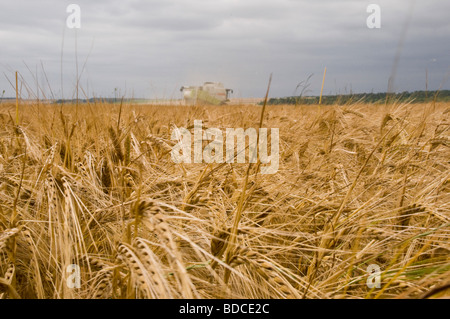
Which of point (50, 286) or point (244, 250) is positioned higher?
point (244, 250)

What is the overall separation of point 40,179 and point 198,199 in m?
0.55

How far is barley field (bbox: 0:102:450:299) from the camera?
707 mm

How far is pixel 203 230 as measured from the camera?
3.23ft

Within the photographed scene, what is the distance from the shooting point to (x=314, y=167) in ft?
5.50

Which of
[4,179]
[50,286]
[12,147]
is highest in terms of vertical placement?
[12,147]

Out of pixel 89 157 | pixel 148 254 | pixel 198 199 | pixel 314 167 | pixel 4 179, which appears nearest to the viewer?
pixel 148 254

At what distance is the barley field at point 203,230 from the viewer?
2.32 ft

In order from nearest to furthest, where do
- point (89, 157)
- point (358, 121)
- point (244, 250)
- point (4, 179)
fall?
point (244, 250), point (4, 179), point (89, 157), point (358, 121)
